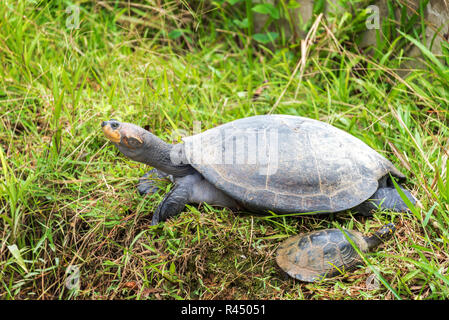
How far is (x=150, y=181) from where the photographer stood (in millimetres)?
2855

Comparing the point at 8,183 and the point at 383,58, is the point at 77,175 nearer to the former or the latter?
the point at 8,183

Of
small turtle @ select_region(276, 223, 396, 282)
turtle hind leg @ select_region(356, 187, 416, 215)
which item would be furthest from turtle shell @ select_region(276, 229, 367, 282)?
turtle hind leg @ select_region(356, 187, 416, 215)

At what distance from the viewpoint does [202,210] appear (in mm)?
2654

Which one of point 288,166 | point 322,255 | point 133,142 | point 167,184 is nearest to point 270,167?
point 288,166

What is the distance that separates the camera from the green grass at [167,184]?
2299 mm

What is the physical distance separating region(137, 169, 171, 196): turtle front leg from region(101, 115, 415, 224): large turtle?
0.14 metres

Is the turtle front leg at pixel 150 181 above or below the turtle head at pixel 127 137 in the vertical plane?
below

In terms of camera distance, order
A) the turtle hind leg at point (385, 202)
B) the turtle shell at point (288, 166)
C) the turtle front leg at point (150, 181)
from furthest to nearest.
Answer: the turtle front leg at point (150, 181) → the turtle hind leg at point (385, 202) → the turtle shell at point (288, 166)

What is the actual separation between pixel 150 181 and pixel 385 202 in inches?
62.4

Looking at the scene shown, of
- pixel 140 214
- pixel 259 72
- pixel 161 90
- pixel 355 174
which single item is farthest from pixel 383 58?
pixel 140 214

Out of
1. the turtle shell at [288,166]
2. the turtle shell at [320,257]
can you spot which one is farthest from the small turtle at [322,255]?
the turtle shell at [288,166]

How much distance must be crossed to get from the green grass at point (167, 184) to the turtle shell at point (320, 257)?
7 cm

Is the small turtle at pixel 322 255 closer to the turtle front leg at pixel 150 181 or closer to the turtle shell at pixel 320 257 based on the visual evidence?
the turtle shell at pixel 320 257

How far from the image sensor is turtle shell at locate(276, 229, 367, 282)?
2.26 metres
